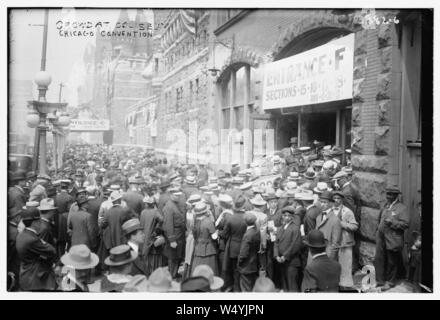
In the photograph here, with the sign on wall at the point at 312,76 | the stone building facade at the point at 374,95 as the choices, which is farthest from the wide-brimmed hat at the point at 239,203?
the sign on wall at the point at 312,76

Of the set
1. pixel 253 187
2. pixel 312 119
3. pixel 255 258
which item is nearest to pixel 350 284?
pixel 255 258

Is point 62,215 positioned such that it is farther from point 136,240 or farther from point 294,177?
point 294,177

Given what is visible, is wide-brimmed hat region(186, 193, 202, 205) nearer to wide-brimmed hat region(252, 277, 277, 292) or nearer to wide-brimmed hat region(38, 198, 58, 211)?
wide-brimmed hat region(252, 277, 277, 292)

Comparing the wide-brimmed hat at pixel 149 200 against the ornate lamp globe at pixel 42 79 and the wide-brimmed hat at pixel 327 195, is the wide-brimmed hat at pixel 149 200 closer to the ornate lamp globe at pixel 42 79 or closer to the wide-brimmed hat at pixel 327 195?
the ornate lamp globe at pixel 42 79

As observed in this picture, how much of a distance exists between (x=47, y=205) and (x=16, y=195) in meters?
0.59

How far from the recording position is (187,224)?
26.9ft

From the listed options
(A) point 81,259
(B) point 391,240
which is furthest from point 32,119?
(B) point 391,240

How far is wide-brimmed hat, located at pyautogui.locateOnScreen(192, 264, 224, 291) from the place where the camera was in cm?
710

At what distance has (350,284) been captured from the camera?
7.50 meters

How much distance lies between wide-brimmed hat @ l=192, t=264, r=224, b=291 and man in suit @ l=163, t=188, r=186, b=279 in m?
0.49

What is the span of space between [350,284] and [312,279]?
3.19ft

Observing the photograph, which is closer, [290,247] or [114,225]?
[290,247]

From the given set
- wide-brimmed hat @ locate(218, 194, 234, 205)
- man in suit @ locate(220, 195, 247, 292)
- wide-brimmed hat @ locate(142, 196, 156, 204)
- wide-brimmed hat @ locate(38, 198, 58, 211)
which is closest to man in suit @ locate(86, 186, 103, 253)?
wide-brimmed hat @ locate(38, 198, 58, 211)
